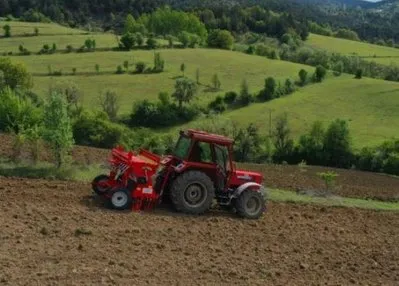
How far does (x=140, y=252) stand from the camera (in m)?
11.9

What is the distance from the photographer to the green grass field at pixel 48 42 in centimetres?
10019

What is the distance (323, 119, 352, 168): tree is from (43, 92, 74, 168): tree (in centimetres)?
3595

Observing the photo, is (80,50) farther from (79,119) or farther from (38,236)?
(38,236)

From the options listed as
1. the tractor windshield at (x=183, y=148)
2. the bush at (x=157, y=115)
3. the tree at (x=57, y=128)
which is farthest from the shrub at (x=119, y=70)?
the tractor windshield at (x=183, y=148)

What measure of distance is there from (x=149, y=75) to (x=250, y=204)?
6893 cm

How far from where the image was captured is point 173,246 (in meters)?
12.5

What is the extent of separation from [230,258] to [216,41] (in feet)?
362

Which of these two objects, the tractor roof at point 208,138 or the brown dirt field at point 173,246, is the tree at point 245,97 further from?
the tractor roof at point 208,138

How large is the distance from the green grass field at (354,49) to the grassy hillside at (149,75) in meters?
34.2

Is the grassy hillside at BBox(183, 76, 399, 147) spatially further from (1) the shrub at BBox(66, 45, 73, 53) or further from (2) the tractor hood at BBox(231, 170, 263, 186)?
(2) the tractor hood at BBox(231, 170, 263, 186)

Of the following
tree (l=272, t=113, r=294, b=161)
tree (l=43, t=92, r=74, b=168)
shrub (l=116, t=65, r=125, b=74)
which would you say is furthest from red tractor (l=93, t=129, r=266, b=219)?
shrub (l=116, t=65, r=125, b=74)

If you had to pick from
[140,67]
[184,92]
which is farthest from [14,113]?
[140,67]

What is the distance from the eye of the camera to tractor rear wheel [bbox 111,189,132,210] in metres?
14.7

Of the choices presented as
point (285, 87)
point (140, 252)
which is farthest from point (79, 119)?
point (285, 87)
